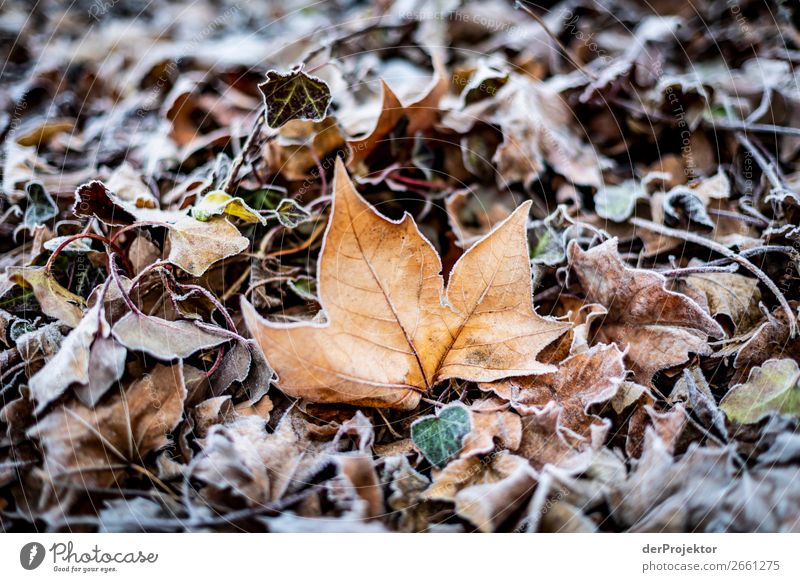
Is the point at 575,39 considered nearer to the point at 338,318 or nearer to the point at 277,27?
the point at 277,27

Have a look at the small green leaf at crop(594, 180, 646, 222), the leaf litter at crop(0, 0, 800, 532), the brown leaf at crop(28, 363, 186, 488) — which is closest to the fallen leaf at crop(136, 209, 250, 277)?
the leaf litter at crop(0, 0, 800, 532)

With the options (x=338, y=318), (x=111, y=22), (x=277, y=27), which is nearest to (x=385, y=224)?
(x=338, y=318)

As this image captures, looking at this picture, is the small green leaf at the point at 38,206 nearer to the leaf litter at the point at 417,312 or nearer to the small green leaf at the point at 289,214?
the leaf litter at the point at 417,312

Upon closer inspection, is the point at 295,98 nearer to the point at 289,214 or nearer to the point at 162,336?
the point at 289,214

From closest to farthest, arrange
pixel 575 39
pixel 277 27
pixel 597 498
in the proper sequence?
pixel 597 498 < pixel 575 39 < pixel 277 27

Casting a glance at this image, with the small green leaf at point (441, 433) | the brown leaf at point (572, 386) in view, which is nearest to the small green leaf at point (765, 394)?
the brown leaf at point (572, 386)

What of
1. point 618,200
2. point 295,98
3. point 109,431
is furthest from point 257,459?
point 618,200
